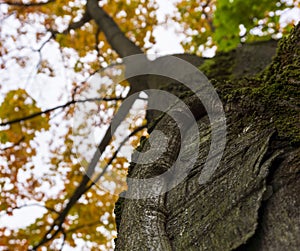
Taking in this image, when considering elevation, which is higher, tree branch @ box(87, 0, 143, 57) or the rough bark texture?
tree branch @ box(87, 0, 143, 57)

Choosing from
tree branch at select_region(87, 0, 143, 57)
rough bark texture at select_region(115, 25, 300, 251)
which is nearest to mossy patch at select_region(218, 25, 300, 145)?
rough bark texture at select_region(115, 25, 300, 251)

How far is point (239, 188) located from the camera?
142cm

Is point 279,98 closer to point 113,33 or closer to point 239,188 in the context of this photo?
point 239,188

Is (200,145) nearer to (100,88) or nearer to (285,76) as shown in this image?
(285,76)

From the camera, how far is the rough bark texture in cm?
127

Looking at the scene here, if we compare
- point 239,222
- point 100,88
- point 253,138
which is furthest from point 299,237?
point 100,88

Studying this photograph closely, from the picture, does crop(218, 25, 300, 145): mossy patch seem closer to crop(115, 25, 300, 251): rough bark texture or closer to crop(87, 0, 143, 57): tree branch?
crop(115, 25, 300, 251): rough bark texture

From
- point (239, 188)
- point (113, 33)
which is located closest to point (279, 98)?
point (239, 188)

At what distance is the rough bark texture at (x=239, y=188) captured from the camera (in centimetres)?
127

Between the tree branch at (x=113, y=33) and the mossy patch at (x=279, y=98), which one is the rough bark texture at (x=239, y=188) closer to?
the mossy patch at (x=279, y=98)

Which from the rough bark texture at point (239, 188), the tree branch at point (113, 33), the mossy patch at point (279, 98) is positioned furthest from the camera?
the tree branch at point (113, 33)

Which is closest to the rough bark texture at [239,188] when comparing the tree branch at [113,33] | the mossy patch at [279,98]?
the mossy patch at [279,98]

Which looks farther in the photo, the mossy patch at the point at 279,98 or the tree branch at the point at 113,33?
the tree branch at the point at 113,33

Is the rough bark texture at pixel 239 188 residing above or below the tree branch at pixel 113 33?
below
